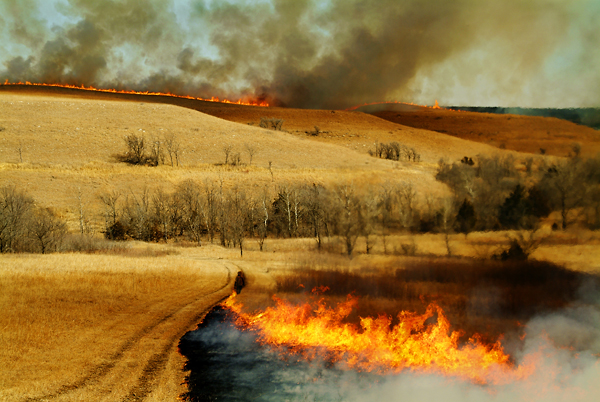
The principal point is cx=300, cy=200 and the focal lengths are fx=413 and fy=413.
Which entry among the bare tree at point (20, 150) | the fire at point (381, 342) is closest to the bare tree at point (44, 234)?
the fire at point (381, 342)

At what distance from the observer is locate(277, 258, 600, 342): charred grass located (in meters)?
13.3

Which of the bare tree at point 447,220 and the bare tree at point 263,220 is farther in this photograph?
the bare tree at point 263,220

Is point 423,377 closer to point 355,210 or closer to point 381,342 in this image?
point 381,342

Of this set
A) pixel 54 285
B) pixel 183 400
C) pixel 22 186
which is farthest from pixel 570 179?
pixel 22 186

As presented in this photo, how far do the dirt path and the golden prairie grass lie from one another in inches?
14.3

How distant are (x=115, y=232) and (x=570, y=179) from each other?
4143 centimetres

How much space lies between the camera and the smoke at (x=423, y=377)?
36.2ft

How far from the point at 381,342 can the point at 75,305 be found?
558 inches

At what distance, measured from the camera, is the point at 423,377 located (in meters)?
12.9

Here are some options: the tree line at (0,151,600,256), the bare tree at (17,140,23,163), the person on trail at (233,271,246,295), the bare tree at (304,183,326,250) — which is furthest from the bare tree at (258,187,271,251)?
the bare tree at (17,140,23,163)

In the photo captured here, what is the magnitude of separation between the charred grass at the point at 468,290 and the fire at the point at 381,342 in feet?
1.79

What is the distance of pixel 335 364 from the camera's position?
47.8 feet

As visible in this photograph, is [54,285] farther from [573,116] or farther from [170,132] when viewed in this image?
[170,132]

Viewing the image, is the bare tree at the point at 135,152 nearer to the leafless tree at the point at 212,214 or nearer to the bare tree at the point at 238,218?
the leafless tree at the point at 212,214
